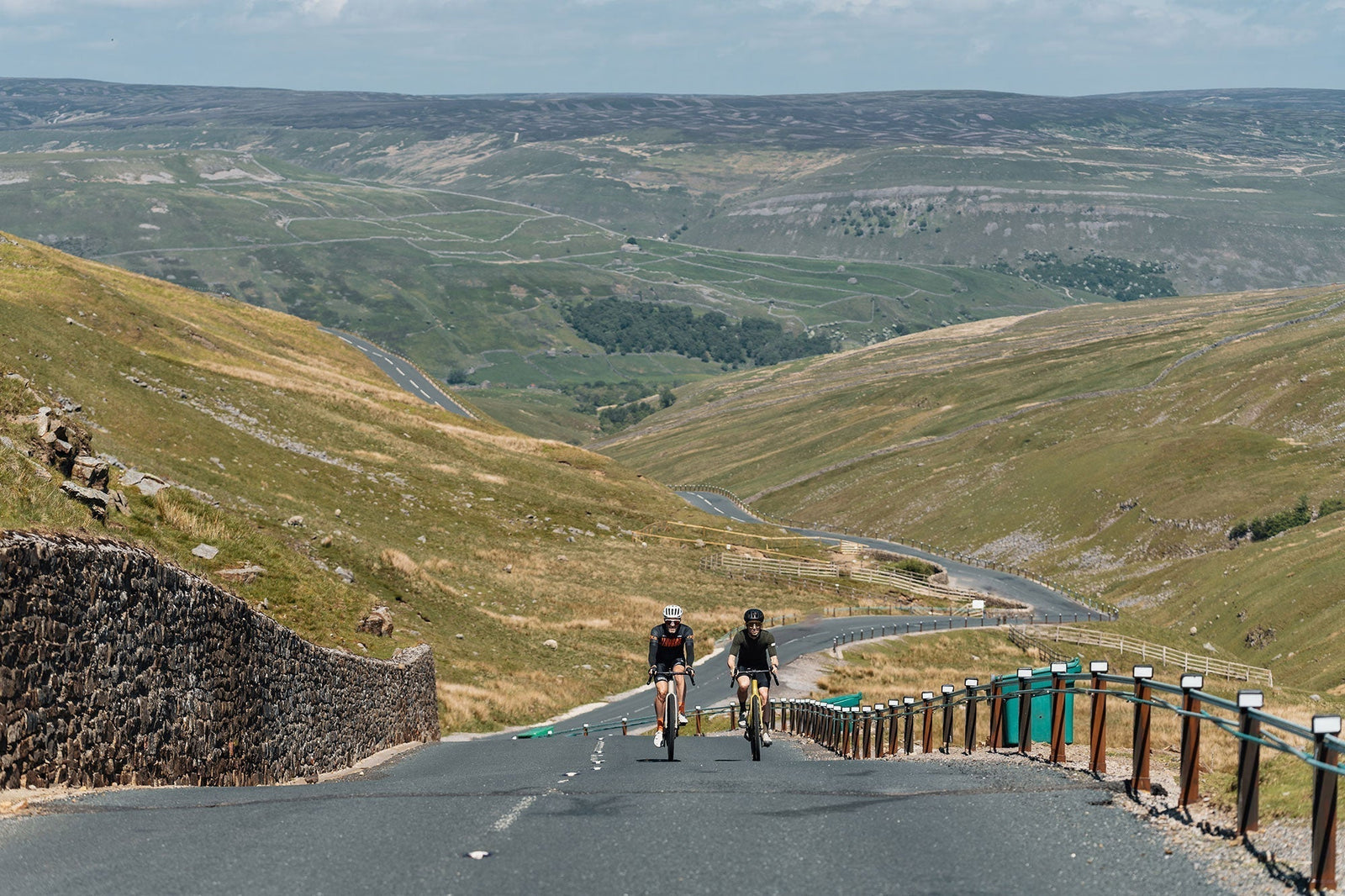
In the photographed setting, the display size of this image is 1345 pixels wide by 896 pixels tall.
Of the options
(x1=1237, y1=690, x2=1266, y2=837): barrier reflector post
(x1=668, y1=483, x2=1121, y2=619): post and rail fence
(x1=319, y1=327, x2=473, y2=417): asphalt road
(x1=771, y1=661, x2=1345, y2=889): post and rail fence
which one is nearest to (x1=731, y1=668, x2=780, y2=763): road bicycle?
(x1=771, y1=661, x2=1345, y2=889): post and rail fence

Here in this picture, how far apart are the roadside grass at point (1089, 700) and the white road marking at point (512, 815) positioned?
6.65 metres

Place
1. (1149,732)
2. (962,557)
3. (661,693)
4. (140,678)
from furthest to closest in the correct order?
1. (962,557)
2. (661,693)
3. (140,678)
4. (1149,732)

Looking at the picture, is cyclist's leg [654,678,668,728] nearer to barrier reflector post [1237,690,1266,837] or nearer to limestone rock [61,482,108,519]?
limestone rock [61,482,108,519]

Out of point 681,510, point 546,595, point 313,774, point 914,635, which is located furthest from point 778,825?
point 681,510

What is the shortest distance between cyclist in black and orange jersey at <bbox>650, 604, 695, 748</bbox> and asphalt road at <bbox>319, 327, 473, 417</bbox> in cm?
9582

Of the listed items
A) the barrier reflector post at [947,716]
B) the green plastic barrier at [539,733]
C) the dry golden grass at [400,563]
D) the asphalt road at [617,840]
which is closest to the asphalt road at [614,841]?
the asphalt road at [617,840]

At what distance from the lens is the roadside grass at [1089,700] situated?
13.8m

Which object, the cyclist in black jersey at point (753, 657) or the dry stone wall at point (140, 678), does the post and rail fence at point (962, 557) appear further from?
the dry stone wall at point (140, 678)

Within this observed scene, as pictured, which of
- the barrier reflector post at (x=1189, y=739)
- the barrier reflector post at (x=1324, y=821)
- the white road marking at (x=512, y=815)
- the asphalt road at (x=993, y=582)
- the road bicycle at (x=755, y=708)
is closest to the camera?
the barrier reflector post at (x=1324, y=821)

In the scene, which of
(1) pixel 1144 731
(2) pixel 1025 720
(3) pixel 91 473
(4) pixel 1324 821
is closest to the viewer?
(4) pixel 1324 821

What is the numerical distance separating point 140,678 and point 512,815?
5.76m

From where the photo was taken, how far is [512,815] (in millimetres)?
13414

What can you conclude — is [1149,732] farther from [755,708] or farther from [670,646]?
[670,646]

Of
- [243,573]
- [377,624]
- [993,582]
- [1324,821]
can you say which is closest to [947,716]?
[1324,821]
